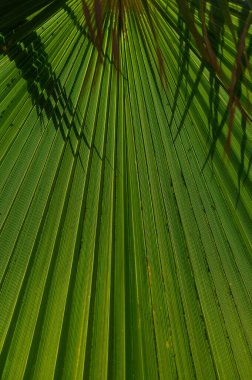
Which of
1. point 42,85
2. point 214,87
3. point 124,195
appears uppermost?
point 42,85

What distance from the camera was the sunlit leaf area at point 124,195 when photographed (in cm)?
97

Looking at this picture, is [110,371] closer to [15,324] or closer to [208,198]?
[15,324]

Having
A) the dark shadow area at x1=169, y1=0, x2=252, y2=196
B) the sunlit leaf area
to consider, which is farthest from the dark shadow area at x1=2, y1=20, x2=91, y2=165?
the dark shadow area at x1=169, y1=0, x2=252, y2=196

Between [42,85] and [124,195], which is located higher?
[42,85]

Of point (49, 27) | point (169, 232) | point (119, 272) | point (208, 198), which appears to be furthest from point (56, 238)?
point (49, 27)

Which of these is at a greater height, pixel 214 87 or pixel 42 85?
pixel 42 85

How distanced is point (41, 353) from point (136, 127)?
57cm

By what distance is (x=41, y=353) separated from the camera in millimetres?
943

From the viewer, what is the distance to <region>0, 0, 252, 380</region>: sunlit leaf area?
0.97 m

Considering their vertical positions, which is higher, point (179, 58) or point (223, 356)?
point (179, 58)

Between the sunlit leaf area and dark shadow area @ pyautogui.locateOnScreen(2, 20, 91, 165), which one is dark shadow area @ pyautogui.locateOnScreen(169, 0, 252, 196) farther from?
dark shadow area @ pyautogui.locateOnScreen(2, 20, 91, 165)

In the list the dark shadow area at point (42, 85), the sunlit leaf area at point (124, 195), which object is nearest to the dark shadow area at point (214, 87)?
the sunlit leaf area at point (124, 195)

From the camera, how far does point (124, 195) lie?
1.07 meters

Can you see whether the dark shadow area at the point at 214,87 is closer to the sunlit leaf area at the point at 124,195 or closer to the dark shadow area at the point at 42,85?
the sunlit leaf area at the point at 124,195
